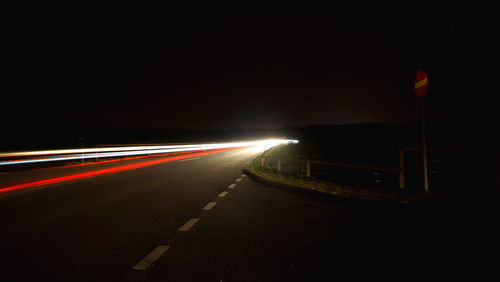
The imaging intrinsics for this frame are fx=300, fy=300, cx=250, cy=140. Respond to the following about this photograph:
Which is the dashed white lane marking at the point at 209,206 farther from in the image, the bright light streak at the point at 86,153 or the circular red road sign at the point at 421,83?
the bright light streak at the point at 86,153

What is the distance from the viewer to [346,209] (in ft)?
22.1

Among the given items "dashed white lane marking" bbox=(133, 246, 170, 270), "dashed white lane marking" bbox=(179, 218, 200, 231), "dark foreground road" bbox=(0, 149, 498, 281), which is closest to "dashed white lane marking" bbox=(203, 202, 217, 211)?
"dark foreground road" bbox=(0, 149, 498, 281)

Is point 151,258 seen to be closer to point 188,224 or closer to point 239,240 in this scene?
point 239,240

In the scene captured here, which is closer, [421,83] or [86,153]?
[421,83]

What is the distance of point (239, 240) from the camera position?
4.72m

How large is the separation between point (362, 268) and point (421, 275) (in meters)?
0.63

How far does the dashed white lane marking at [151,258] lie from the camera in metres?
3.71

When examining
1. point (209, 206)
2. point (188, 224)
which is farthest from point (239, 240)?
point (209, 206)

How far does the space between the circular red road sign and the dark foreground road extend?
9.83ft

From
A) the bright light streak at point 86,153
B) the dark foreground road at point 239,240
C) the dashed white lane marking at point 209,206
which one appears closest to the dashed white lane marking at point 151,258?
the dark foreground road at point 239,240

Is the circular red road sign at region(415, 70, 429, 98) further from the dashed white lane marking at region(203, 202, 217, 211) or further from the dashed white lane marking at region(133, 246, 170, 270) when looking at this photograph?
the dashed white lane marking at region(133, 246, 170, 270)

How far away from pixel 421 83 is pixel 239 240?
6.42 m

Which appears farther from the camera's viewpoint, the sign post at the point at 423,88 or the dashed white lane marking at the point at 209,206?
the sign post at the point at 423,88

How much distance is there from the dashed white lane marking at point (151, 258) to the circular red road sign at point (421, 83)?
7.26 metres
